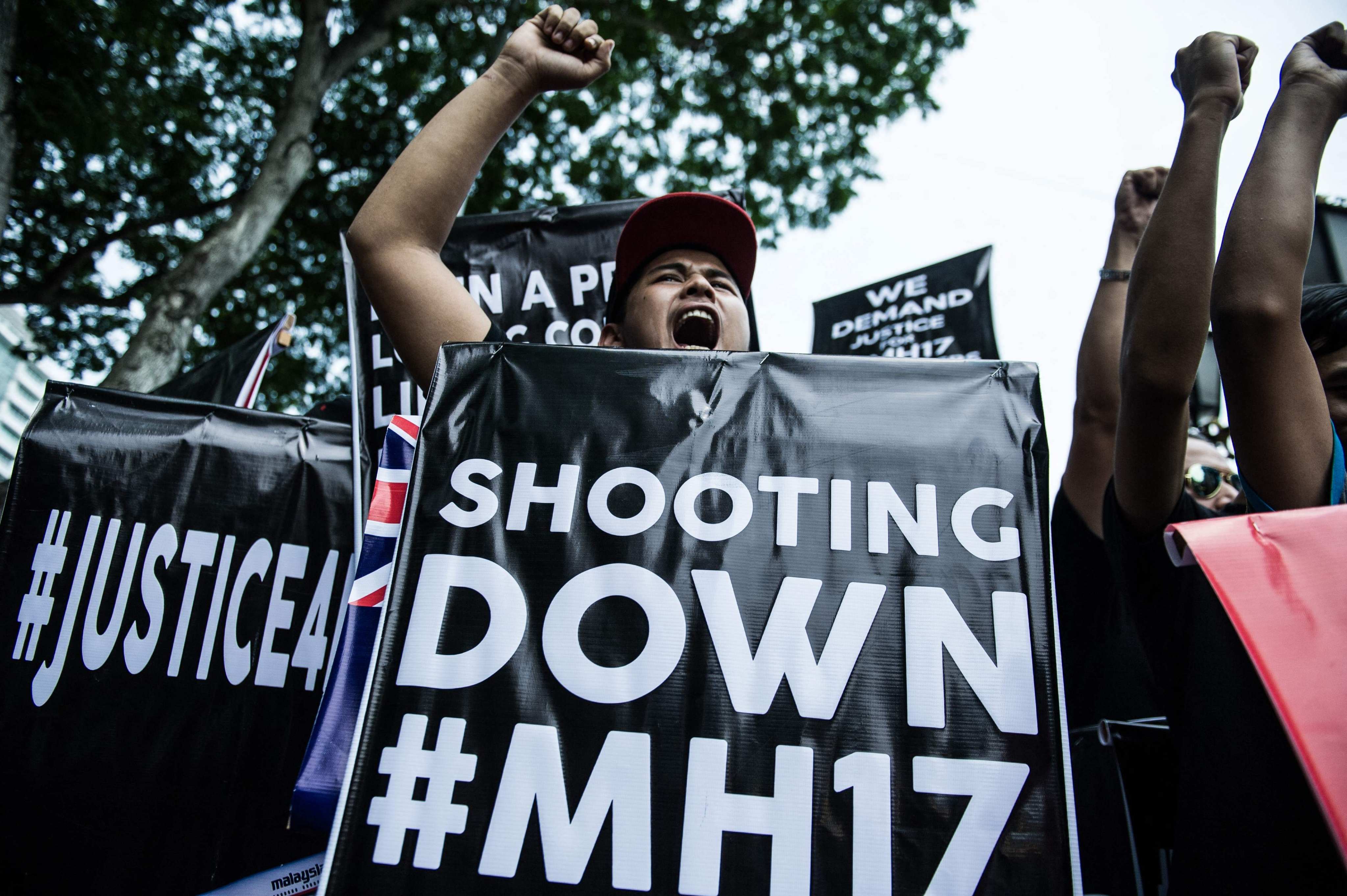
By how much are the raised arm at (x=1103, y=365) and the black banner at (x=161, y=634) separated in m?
1.85

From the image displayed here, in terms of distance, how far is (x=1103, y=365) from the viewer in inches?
83.3

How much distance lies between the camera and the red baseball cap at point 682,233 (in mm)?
2182

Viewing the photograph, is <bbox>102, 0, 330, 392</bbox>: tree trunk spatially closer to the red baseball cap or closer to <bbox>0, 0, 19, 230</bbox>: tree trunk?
<bbox>0, 0, 19, 230</bbox>: tree trunk

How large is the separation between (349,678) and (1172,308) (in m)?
1.41

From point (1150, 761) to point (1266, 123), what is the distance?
4.12 feet

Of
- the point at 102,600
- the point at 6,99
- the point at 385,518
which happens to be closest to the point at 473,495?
the point at 385,518

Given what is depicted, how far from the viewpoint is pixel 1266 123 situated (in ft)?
4.55

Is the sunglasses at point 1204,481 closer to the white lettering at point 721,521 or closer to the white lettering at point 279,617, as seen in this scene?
the white lettering at point 721,521

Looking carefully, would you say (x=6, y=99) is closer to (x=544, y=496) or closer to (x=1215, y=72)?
(x=544, y=496)

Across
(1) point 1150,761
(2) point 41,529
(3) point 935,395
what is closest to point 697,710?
(3) point 935,395

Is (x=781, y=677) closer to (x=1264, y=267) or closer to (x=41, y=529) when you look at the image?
(x=1264, y=267)

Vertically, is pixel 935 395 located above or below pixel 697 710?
above

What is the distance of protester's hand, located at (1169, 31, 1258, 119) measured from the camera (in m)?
1.38

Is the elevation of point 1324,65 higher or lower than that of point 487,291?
lower
